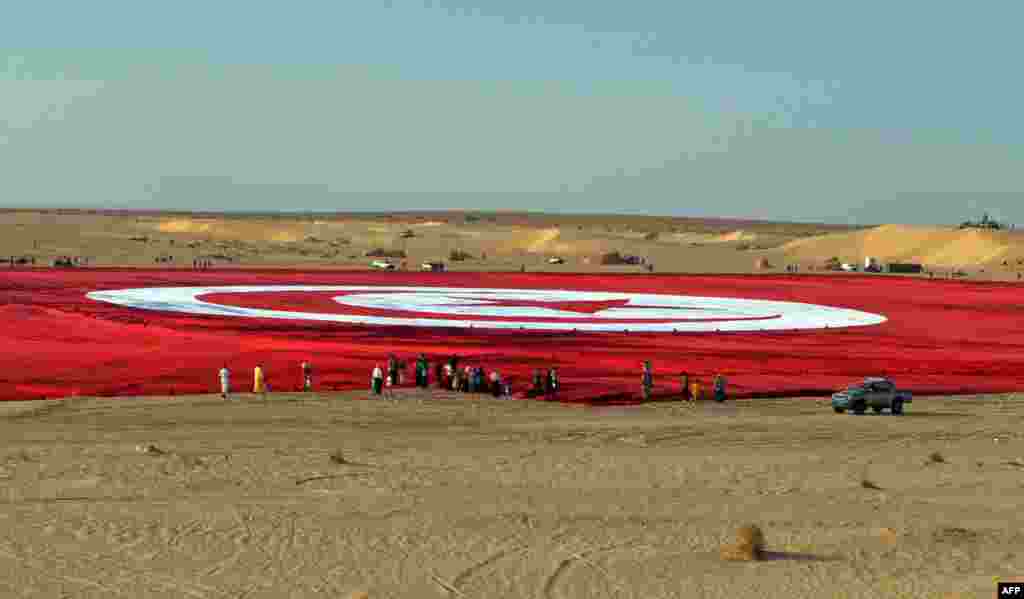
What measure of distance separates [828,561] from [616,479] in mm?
8373

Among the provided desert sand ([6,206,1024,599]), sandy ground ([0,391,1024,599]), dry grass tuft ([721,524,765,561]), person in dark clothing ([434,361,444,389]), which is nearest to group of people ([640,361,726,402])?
desert sand ([6,206,1024,599])

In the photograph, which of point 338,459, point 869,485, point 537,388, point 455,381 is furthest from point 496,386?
point 869,485

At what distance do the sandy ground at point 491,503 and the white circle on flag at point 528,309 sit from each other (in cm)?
3692

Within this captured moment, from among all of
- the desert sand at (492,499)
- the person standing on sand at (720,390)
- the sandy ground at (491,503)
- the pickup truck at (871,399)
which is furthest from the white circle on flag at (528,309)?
the sandy ground at (491,503)

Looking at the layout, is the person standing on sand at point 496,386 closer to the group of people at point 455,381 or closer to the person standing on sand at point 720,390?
the group of people at point 455,381

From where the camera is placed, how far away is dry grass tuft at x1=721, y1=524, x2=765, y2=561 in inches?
827

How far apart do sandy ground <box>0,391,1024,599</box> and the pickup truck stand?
1.93 m

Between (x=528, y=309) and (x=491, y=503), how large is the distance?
6427 cm

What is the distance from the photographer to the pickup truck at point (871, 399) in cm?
4378

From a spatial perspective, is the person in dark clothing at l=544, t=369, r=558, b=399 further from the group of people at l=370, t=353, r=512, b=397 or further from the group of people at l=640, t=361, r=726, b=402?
the group of people at l=640, t=361, r=726, b=402

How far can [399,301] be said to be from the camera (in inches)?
3720

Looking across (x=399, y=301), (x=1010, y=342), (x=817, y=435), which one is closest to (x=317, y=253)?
(x=399, y=301)

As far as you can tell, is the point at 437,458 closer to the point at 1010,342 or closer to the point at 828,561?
the point at 828,561

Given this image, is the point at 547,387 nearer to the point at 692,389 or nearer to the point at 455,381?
the point at 455,381
